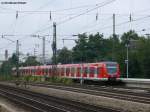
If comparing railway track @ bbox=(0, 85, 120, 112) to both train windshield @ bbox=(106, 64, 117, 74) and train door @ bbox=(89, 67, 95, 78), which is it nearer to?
train windshield @ bbox=(106, 64, 117, 74)

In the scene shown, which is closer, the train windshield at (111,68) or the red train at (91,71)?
the red train at (91,71)

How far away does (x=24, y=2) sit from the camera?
35719 mm

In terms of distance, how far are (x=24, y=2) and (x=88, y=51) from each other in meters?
78.3

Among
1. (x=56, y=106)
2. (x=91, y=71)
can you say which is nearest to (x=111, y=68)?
(x=91, y=71)

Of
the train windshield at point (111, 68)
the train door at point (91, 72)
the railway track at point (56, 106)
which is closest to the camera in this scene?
the railway track at point (56, 106)

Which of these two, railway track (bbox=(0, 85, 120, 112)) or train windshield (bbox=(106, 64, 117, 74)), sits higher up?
train windshield (bbox=(106, 64, 117, 74))

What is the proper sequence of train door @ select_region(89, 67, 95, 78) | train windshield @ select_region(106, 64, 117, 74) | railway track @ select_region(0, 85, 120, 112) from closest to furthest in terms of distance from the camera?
railway track @ select_region(0, 85, 120, 112)
train windshield @ select_region(106, 64, 117, 74)
train door @ select_region(89, 67, 95, 78)

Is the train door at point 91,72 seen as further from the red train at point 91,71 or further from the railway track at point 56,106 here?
the railway track at point 56,106

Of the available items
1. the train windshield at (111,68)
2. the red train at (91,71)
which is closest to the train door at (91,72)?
the red train at (91,71)

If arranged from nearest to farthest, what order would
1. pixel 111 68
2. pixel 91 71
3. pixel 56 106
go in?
1. pixel 56 106
2. pixel 111 68
3. pixel 91 71

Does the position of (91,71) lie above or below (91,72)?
above

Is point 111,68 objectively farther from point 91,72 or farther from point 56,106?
point 56,106

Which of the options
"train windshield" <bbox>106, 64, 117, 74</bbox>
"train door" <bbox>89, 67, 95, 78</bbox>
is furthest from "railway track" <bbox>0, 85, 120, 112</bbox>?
"train door" <bbox>89, 67, 95, 78</bbox>

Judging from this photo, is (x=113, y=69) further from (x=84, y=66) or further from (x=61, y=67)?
(x=61, y=67)
